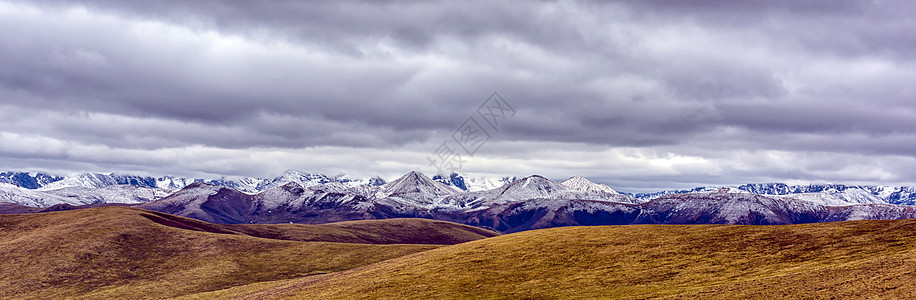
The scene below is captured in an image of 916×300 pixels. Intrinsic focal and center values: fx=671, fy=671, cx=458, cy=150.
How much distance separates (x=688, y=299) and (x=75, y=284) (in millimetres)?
110678

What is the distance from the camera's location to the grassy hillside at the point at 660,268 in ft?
196

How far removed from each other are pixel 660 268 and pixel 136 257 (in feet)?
378

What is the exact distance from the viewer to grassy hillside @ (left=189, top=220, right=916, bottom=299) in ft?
196

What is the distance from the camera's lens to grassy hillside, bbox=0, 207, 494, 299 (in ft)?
399

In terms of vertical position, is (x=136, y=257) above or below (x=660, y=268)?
below

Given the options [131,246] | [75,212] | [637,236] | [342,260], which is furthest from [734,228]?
[75,212]

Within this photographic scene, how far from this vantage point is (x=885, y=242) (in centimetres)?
7319

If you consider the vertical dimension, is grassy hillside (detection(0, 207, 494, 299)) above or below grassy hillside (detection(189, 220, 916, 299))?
below

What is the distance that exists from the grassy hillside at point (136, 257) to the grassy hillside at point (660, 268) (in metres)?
22.8

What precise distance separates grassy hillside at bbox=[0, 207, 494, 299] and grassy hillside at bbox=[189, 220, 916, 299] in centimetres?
2281

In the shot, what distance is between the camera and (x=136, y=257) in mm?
145625

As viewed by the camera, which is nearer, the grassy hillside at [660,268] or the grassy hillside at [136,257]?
the grassy hillside at [660,268]

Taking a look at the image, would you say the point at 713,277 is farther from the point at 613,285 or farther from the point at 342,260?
the point at 342,260

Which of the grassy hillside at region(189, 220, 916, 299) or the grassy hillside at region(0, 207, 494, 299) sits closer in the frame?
the grassy hillside at region(189, 220, 916, 299)
